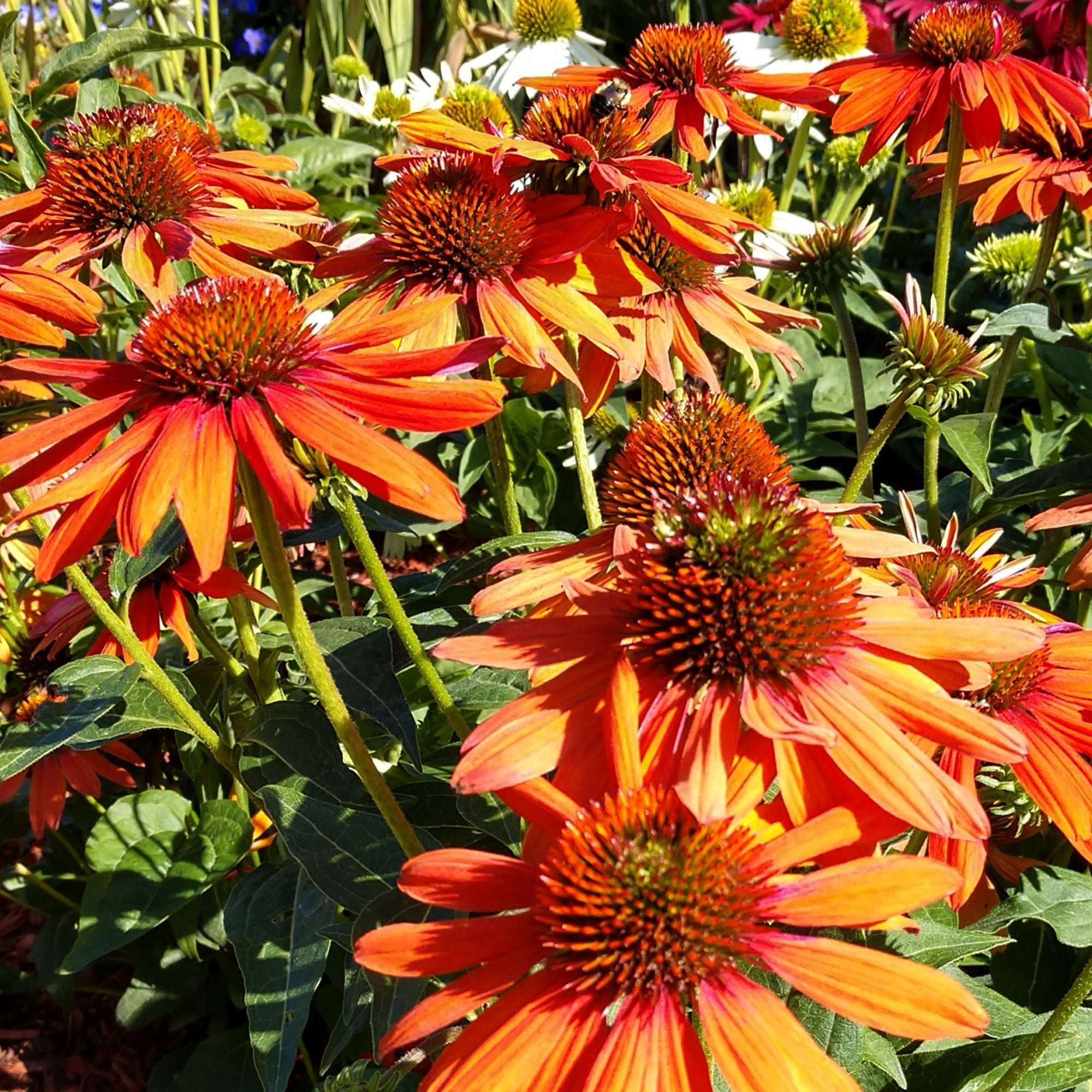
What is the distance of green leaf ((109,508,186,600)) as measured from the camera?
1132mm

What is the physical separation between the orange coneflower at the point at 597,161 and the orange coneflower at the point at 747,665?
0.51 metres

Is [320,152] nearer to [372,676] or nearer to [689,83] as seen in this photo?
[689,83]

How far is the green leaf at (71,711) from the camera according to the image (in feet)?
3.43

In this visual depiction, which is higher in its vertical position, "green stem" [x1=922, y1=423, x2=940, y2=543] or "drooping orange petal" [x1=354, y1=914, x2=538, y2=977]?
"drooping orange petal" [x1=354, y1=914, x2=538, y2=977]

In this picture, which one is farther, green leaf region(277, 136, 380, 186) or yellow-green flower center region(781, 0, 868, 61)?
green leaf region(277, 136, 380, 186)

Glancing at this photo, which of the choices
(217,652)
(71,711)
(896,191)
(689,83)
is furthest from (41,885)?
(896,191)

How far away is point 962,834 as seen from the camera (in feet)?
2.18

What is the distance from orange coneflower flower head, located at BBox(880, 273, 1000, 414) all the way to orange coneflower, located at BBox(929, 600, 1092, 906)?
0.31 m

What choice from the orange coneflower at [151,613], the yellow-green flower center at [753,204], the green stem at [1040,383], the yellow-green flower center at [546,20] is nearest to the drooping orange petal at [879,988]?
the orange coneflower at [151,613]

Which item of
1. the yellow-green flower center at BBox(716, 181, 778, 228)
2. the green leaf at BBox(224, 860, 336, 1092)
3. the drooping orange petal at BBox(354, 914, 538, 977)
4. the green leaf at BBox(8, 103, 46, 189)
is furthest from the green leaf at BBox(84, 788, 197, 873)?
the yellow-green flower center at BBox(716, 181, 778, 228)

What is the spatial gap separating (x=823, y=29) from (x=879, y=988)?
2.49 m

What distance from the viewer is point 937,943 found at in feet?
3.19

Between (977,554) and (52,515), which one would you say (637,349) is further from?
(52,515)

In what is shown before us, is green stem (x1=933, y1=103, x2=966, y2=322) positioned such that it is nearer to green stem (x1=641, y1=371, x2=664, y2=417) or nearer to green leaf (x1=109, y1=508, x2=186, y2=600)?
green stem (x1=641, y1=371, x2=664, y2=417)
